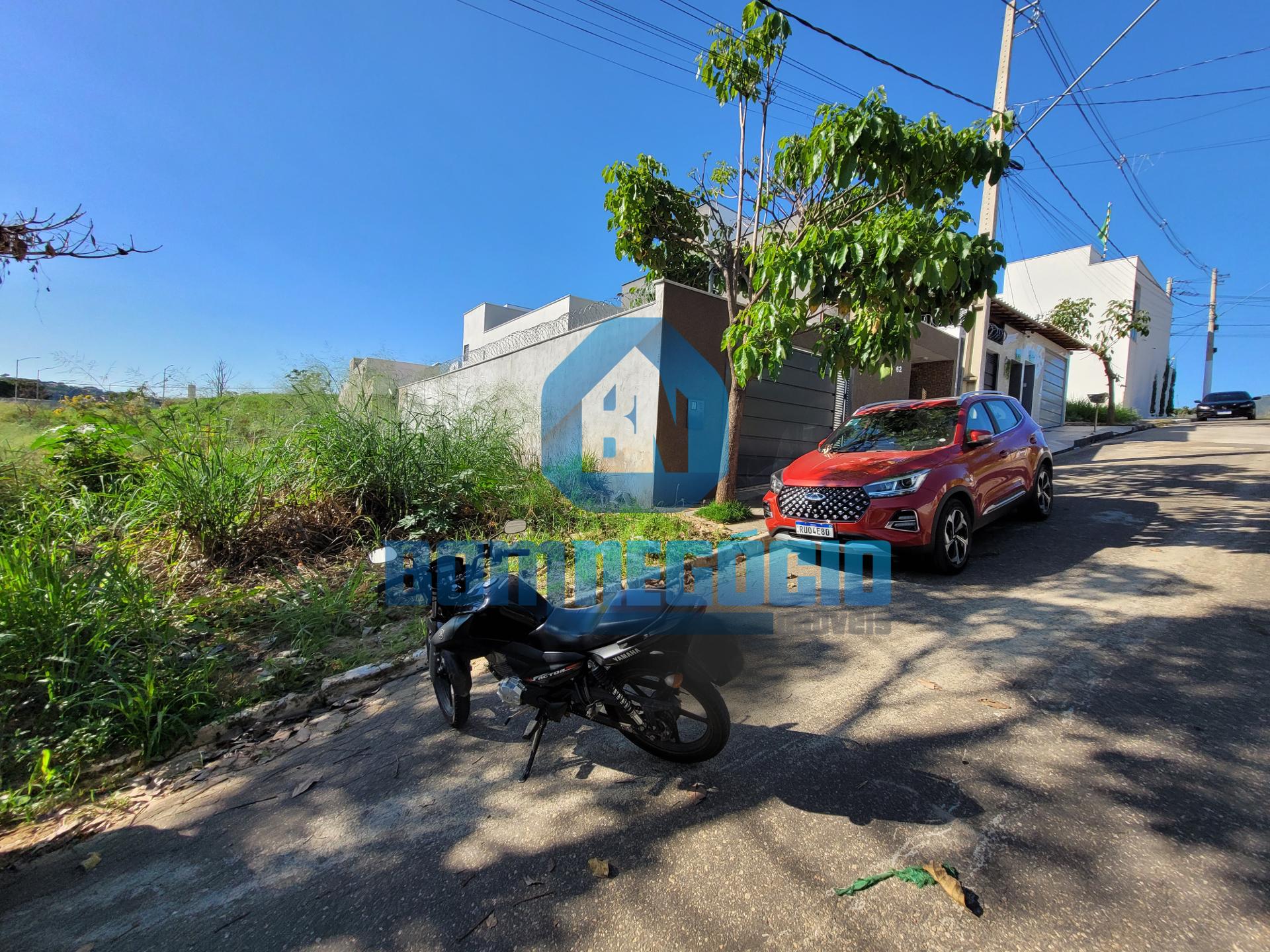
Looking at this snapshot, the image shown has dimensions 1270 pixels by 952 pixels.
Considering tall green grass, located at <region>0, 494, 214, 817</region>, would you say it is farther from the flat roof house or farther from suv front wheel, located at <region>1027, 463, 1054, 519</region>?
suv front wheel, located at <region>1027, 463, 1054, 519</region>

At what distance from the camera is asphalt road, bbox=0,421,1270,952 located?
5.58 feet

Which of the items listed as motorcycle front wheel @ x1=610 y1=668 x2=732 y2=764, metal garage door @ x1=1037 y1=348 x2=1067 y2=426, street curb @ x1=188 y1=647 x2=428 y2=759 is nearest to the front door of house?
metal garage door @ x1=1037 y1=348 x2=1067 y2=426

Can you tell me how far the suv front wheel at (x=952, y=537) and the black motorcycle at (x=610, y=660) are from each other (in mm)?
3249

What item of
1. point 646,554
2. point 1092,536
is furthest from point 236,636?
point 1092,536

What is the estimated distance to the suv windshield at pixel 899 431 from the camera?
17.9 feet

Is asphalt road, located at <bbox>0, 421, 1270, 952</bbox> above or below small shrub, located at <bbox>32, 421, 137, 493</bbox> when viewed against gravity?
below

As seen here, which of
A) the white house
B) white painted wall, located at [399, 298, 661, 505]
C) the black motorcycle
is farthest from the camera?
the white house

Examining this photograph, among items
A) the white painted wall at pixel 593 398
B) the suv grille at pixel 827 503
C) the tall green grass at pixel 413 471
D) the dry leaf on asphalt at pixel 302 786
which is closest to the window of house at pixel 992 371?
the white painted wall at pixel 593 398

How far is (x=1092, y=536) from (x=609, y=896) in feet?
21.2

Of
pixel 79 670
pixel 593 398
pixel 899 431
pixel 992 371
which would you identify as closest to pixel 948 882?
pixel 79 670

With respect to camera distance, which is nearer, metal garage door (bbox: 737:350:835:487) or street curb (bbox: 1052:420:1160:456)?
metal garage door (bbox: 737:350:835:487)

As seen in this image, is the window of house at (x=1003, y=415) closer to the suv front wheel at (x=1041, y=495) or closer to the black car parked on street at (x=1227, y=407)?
the suv front wheel at (x=1041, y=495)

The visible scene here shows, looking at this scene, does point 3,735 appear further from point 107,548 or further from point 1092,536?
point 1092,536

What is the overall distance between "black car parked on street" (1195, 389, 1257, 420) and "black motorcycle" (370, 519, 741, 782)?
31855mm
